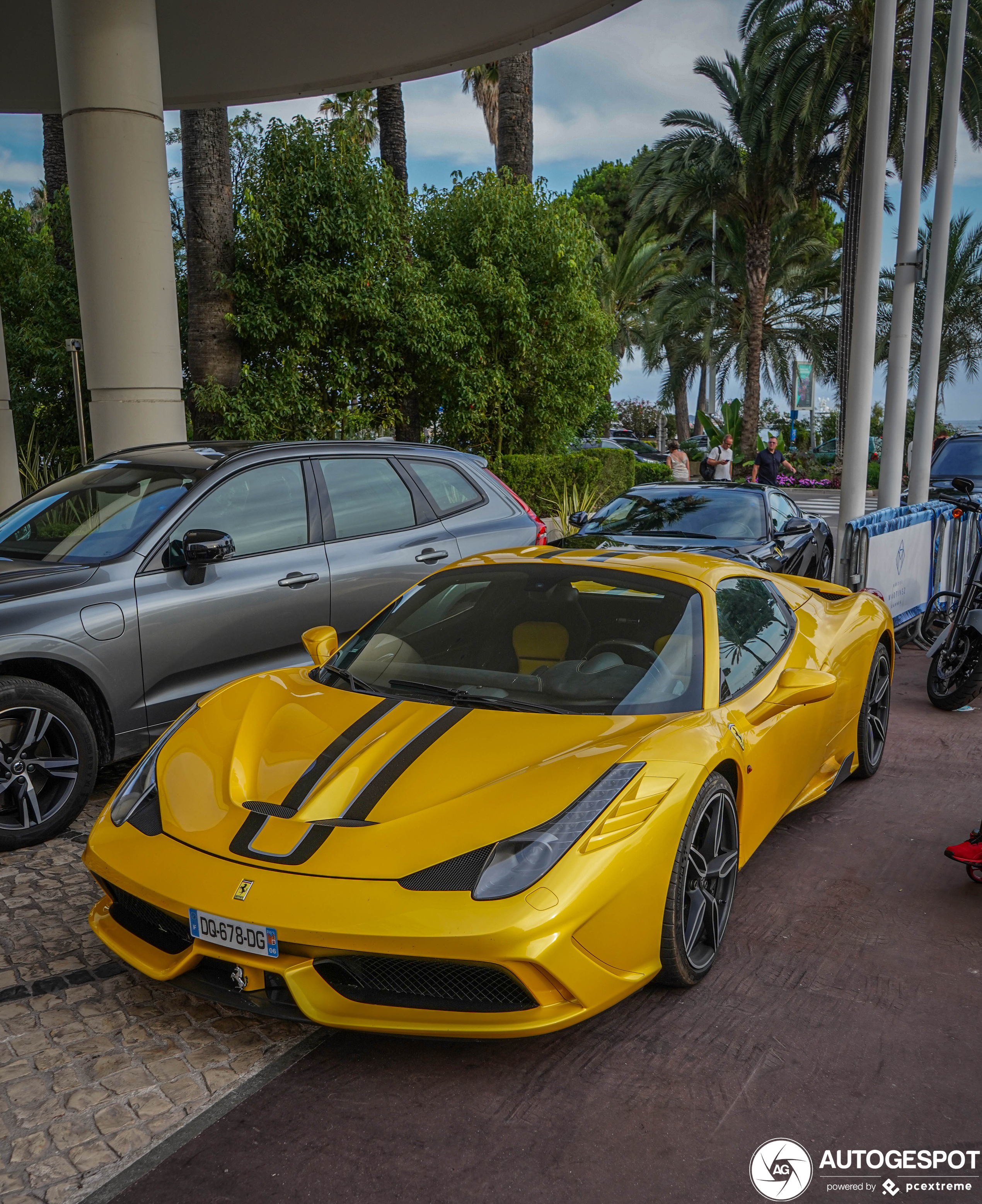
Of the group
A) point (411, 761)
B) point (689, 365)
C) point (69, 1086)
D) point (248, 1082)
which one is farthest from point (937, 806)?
point (689, 365)

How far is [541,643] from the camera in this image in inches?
161

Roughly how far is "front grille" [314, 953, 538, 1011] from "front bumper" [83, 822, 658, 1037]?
0.04ft

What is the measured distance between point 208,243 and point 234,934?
1199 cm

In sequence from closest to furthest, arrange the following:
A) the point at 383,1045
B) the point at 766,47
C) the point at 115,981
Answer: the point at 383,1045 → the point at 115,981 → the point at 766,47

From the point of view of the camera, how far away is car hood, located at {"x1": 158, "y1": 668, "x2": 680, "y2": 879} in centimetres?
297

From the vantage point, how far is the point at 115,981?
11.6ft

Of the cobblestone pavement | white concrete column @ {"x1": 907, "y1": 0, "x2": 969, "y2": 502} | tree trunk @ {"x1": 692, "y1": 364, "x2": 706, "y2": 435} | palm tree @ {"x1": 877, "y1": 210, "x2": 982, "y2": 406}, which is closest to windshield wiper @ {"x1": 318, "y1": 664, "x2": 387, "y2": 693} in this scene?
the cobblestone pavement

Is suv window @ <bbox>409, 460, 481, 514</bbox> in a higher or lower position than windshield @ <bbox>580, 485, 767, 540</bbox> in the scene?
higher

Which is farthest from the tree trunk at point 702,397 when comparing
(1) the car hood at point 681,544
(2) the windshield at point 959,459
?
(1) the car hood at point 681,544

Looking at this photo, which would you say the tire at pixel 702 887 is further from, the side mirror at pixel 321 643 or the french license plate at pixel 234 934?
the side mirror at pixel 321 643

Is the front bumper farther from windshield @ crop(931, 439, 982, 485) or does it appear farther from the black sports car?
windshield @ crop(931, 439, 982, 485)

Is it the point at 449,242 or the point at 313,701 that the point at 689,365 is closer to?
the point at 449,242

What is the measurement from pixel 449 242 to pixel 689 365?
94.9 feet

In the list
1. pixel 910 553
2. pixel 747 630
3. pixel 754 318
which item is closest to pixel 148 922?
pixel 747 630
